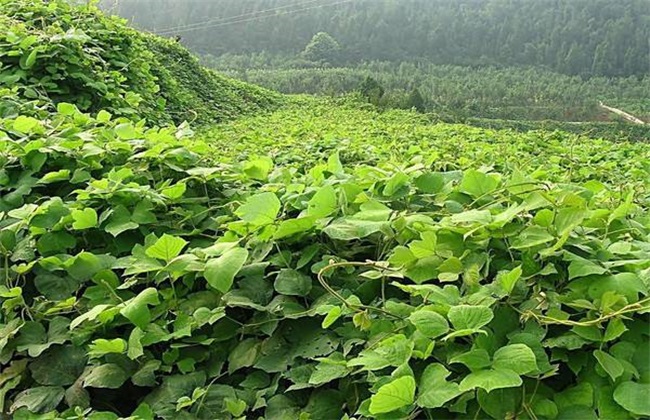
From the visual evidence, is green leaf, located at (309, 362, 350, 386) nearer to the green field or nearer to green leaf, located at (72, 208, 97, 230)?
the green field

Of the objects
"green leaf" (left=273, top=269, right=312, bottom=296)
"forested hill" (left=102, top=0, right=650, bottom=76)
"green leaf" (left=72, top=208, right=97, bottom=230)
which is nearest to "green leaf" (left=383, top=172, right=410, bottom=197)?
"green leaf" (left=273, top=269, right=312, bottom=296)

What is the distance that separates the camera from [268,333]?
0.93m

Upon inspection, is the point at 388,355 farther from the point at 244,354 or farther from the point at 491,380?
the point at 244,354

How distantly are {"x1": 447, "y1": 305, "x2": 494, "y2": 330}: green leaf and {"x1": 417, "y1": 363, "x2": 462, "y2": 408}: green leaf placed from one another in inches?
2.2

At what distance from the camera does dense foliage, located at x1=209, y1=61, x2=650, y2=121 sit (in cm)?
2341

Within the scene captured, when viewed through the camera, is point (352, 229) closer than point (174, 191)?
Yes

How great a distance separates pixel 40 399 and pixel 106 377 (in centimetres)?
12

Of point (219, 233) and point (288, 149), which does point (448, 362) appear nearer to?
point (219, 233)

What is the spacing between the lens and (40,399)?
0.94 m

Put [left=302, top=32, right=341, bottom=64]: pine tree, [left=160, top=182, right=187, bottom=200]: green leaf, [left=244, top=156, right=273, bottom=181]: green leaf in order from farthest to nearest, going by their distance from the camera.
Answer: [left=302, top=32, right=341, bottom=64]: pine tree → [left=244, top=156, right=273, bottom=181]: green leaf → [left=160, top=182, right=187, bottom=200]: green leaf

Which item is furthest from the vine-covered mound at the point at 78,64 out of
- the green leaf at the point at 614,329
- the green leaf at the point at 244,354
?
the green leaf at the point at 614,329

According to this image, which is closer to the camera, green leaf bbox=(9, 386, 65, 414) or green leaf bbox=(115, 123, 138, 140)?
green leaf bbox=(9, 386, 65, 414)

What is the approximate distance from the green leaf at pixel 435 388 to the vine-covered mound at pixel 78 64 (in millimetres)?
1780

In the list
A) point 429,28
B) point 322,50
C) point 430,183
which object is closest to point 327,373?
point 430,183
